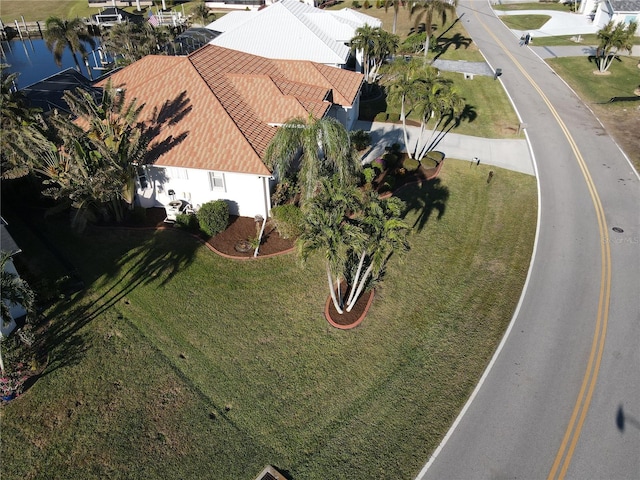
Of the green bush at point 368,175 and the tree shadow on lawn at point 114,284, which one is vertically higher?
the green bush at point 368,175

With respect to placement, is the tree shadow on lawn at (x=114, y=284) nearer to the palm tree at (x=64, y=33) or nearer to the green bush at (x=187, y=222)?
the green bush at (x=187, y=222)

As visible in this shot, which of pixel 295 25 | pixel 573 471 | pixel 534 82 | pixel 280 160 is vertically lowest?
pixel 573 471

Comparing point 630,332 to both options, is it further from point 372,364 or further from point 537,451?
point 372,364

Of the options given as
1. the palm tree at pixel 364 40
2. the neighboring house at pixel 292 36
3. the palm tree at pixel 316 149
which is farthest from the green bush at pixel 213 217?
→ the palm tree at pixel 364 40

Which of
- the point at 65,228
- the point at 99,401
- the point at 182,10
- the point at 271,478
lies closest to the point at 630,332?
the point at 271,478

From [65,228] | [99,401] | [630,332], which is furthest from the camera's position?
[65,228]

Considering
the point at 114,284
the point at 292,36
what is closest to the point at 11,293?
the point at 114,284

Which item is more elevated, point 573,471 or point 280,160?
point 280,160

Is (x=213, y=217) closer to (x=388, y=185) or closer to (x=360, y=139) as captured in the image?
(x=388, y=185)
